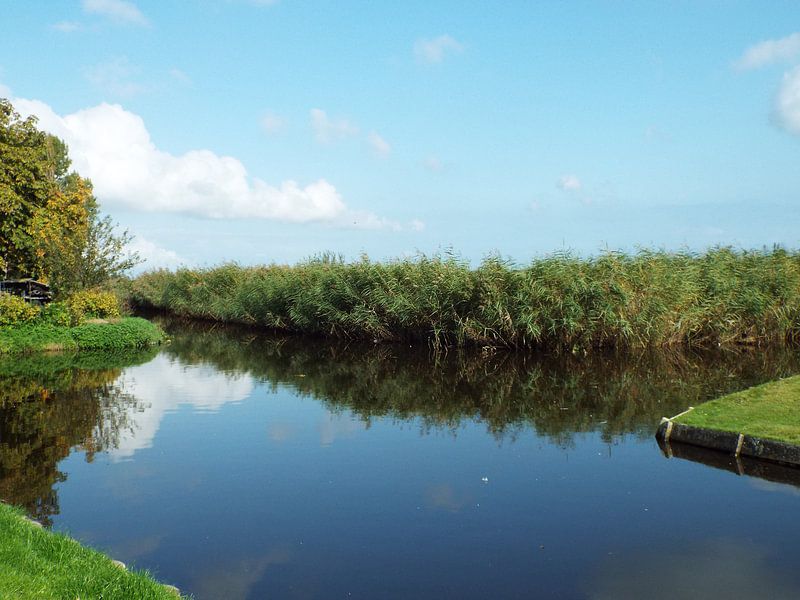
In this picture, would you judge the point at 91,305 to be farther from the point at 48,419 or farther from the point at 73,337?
the point at 48,419

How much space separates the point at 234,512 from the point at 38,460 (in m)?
4.24

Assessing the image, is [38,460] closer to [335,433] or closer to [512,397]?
[335,433]

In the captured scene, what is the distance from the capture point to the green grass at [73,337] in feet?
78.2

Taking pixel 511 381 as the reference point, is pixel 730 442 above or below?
above

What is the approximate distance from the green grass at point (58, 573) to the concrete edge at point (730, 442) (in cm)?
802

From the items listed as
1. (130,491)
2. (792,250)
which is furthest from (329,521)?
(792,250)

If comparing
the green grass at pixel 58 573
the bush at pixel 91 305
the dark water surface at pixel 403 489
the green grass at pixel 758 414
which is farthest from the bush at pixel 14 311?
the green grass at pixel 758 414

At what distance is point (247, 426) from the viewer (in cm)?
1277

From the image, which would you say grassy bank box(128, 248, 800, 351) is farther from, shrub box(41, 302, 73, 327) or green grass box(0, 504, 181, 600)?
green grass box(0, 504, 181, 600)

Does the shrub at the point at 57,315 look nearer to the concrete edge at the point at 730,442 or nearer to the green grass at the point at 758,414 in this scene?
the concrete edge at the point at 730,442

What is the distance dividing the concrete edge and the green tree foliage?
936 inches

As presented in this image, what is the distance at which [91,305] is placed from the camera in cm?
2802

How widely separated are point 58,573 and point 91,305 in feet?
81.4

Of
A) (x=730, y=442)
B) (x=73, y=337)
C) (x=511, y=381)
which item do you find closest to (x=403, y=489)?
(x=730, y=442)
